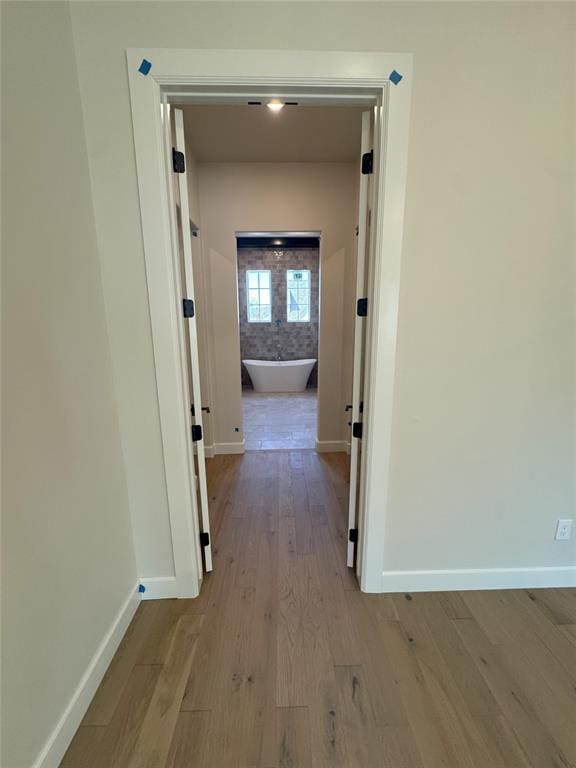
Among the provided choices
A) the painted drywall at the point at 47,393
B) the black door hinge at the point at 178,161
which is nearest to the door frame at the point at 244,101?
the black door hinge at the point at 178,161

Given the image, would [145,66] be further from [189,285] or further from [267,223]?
[267,223]

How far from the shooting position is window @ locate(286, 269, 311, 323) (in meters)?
6.29

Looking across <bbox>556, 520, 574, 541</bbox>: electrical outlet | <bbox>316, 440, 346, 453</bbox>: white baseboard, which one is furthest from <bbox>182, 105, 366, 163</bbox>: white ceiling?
<bbox>316, 440, 346, 453</bbox>: white baseboard

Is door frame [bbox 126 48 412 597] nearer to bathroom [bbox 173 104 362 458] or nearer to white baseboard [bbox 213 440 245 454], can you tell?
bathroom [bbox 173 104 362 458]

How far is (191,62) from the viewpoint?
1175 millimetres

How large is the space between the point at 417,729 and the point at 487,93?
2356mm

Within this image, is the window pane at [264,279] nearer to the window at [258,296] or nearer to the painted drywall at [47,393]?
the window at [258,296]

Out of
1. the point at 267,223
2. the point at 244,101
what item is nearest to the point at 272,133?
the point at 267,223

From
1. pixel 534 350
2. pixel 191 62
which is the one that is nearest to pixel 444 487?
pixel 534 350

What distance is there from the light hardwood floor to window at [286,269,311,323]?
5.18 metres

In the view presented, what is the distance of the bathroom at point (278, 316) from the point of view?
6.07 m

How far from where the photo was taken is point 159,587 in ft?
5.31

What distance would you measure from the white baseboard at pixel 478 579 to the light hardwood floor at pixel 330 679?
5 cm

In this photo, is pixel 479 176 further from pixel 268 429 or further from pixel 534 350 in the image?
pixel 268 429
